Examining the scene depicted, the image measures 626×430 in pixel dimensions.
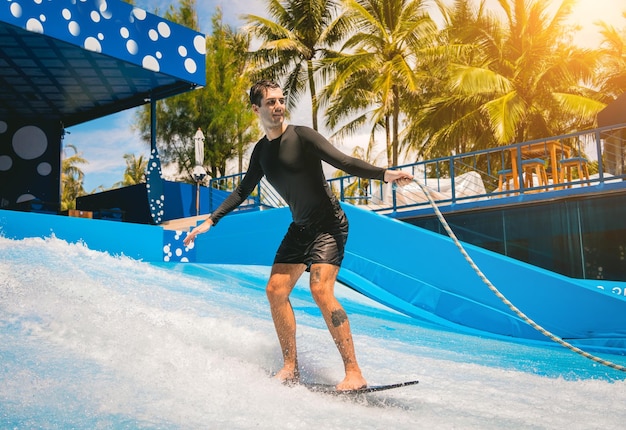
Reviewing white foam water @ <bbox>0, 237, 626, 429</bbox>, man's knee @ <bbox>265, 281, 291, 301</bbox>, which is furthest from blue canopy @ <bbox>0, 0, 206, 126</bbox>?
man's knee @ <bbox>265, 281, 291, 301</bbox>

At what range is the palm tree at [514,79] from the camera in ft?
72.6

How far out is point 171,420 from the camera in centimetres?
268

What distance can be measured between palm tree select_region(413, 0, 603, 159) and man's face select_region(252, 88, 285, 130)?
19.0 metres

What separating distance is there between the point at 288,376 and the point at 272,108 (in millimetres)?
1576

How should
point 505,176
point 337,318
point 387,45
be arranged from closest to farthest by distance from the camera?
point 337,318
point 505,176
point 387,45

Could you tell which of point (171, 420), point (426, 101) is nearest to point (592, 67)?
point (426, 101)

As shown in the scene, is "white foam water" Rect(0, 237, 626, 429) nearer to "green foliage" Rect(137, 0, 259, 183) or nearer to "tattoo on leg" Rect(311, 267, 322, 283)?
"tattoo on leg" Rect(311, 267, 322, 283)

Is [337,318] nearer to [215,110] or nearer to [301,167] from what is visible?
[301,167]

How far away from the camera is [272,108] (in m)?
3.48

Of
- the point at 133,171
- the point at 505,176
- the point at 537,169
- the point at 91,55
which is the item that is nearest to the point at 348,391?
the point at 537,169

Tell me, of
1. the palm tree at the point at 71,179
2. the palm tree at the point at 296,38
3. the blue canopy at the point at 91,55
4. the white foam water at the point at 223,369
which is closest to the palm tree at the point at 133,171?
the palm tree at the point at 71,179

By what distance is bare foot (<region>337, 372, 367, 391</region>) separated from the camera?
312 centimetres

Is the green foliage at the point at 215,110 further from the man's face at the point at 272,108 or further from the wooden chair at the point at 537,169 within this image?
the man's face at the point at 272,108

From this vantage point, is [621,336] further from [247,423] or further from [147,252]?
[147,252]
